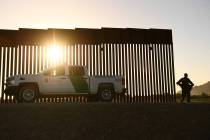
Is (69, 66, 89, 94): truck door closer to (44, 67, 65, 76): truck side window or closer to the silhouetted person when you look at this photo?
(44, 67, 65, 76): truck side window

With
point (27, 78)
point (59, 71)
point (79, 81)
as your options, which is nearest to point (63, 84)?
point (59, 71)

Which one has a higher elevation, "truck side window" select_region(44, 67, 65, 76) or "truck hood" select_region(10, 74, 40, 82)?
"truck side window" select_region(44, 67, 65, 76)

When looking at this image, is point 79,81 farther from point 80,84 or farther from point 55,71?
point 55,71

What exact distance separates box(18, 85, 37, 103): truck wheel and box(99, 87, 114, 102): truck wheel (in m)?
3.13

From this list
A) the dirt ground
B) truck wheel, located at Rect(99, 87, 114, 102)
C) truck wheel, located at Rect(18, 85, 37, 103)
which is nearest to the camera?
the dirt ground

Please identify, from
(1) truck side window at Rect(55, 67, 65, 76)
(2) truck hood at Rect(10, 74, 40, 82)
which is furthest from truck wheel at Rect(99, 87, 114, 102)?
(2) truck hood at Rect(10, 74, 40, 82)

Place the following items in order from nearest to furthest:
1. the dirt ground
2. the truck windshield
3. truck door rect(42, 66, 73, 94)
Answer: the dirt ground
truck door rect(42, 66, 73, 94)
the truck windshield

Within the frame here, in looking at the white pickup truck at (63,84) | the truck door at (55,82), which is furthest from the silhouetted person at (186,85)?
the truck door at (55,82)

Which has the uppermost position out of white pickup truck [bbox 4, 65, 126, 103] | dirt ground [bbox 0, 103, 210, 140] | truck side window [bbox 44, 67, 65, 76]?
truck side window [bbox 44, 67, 65, 76]

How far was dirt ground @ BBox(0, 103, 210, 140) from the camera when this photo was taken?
10633 millimetres

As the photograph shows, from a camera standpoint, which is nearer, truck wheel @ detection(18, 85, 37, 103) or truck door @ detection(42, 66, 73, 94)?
truck wheel @ detection(18, 85, 37, 103)

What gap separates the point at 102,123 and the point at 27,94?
6.51m
